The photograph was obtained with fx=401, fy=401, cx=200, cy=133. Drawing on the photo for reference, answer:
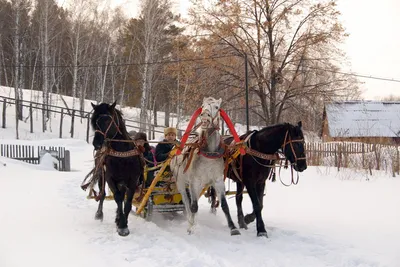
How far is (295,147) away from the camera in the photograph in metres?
6.12

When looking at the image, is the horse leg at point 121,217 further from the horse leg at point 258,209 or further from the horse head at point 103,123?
the horse leg at point 258,209

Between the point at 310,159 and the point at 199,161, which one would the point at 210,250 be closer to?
the point at 199,161

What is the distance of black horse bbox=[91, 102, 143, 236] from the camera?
6039mm

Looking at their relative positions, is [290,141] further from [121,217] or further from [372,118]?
[372,118]

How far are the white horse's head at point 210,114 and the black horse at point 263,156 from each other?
0.78m

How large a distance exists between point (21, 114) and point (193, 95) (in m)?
15.2

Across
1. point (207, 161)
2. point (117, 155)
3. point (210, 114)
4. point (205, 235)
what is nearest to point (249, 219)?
point (205, 235)

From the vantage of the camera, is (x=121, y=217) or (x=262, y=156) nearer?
(x=121, y=217)

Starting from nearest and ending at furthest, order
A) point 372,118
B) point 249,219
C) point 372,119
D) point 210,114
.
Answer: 1. point 210,114
2. point 249,219
3. point 372,119
4. point 372,118

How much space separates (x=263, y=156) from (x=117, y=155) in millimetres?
2254

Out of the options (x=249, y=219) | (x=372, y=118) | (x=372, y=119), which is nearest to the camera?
(x=249, y=219)

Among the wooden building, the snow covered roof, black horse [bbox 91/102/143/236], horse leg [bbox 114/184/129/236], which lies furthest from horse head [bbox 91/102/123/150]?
the snow covered roof

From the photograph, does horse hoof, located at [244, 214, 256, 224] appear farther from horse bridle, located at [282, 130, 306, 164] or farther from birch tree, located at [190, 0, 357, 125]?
birch tree, located at [190, 0, 357, 125]

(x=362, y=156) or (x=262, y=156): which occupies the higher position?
(x=262, y=156)
